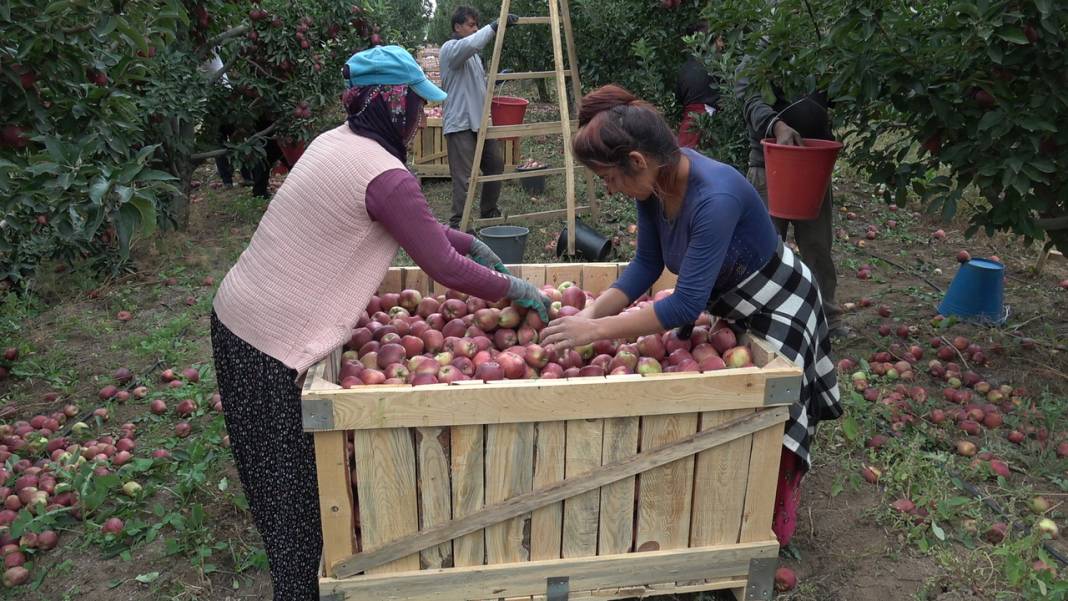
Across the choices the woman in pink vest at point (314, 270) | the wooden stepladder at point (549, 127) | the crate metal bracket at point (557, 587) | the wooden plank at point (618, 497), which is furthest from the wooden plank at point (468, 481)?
the wooden stepladder at point (549, 127)

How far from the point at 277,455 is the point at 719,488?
1334mm

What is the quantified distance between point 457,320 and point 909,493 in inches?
77.7

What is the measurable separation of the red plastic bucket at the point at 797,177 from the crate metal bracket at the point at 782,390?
177cm

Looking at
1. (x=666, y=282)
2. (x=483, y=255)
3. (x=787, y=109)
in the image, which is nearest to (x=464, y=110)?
(x=787, y=109)

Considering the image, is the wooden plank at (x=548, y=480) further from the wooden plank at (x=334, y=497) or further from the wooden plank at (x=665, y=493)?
the wooden plank at (x=334, y=497)

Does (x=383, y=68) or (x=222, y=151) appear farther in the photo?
(x=222, y=151)

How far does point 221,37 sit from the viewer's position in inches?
264

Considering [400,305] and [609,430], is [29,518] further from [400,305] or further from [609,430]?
[609,430]

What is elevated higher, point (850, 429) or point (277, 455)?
point (277, 455)

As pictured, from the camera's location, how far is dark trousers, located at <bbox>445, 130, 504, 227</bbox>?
6.86 metres

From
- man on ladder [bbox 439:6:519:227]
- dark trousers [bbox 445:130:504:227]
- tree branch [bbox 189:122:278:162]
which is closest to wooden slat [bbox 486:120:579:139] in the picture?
man on ladder [bbox 439:6:519:227]

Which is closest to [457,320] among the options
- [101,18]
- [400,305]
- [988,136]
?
[400,305]

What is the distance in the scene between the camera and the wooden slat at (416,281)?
311 centimetres

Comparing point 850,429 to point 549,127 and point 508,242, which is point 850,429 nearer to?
point 508,242
